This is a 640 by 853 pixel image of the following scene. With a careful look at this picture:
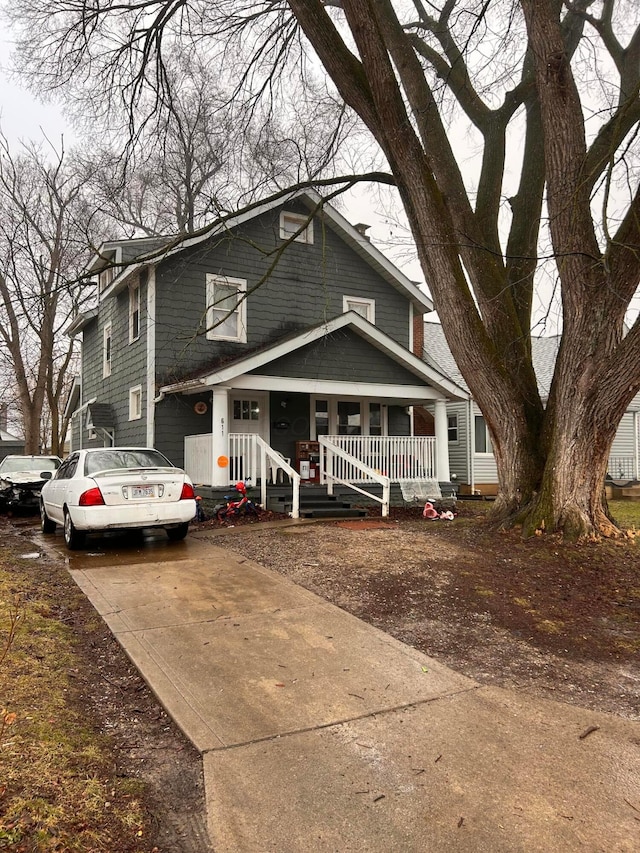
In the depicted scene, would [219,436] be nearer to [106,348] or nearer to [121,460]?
[121,460]

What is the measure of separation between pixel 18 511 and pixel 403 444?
31.8 ft

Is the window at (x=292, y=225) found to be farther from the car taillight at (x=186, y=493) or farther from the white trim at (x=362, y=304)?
the car taillight at (x=186, y=493)

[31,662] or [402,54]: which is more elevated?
[402,54]

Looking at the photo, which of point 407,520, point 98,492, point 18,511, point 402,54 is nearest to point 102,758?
point 98,492

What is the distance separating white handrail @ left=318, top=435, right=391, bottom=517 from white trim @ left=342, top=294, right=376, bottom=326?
4.59 m

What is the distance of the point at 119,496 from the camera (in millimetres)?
8625

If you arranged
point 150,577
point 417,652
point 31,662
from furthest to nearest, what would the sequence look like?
point 150,577 < point 417,652 < point 31,662

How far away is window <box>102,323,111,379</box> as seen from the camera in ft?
59.6

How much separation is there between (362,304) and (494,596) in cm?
1247

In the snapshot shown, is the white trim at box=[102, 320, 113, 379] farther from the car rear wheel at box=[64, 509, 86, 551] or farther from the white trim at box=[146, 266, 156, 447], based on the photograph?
the car rear wheel at box=[64, 509, 86, 551]

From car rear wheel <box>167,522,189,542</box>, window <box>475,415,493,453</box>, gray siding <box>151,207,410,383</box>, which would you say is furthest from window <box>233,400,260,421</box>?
window <box>475,415,493,453</box>

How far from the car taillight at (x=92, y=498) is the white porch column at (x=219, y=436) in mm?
4341

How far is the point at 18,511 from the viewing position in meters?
15.1

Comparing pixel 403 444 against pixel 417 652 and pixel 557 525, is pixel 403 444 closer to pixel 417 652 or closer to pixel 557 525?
pixel 557 525
